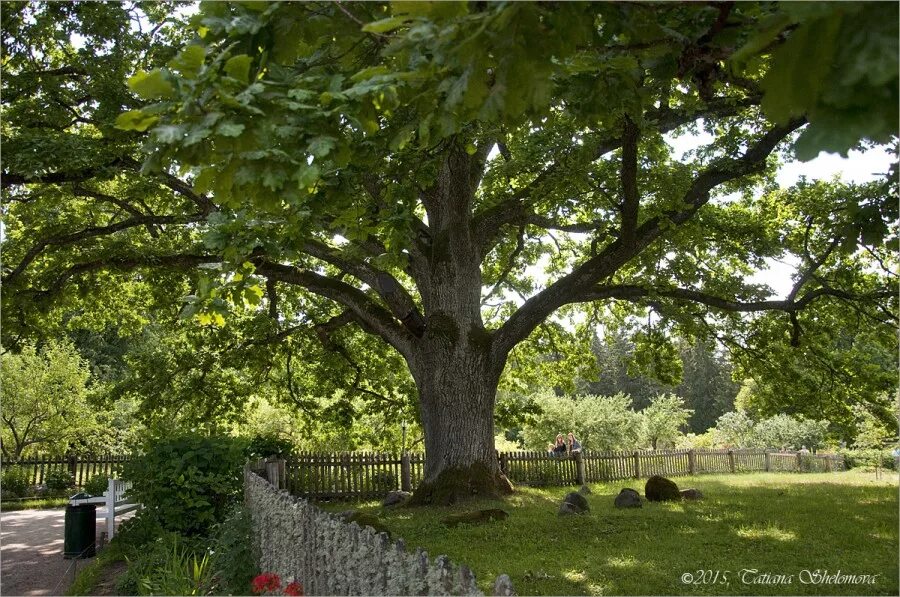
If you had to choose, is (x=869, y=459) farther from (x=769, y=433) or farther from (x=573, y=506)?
(x=573, y=506)

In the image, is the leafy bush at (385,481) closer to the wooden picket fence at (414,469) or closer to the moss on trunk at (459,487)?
the wooden picket fence at (414,469)

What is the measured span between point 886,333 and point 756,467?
18.0 metres

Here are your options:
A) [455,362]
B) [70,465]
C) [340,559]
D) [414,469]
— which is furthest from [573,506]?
[70,465]

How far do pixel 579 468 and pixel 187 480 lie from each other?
13903 mm

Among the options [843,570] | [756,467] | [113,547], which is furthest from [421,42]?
[756,467]

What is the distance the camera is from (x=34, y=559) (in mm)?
10203

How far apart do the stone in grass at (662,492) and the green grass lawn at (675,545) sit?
2.69ft

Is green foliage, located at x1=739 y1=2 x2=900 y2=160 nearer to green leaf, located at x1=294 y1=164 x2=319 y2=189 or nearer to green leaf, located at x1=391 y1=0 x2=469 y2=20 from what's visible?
green leaf, located at x1=391 y1=0 x2=469 y2=20

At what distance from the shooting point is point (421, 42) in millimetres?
2992

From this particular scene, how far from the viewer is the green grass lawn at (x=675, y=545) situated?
256 inches

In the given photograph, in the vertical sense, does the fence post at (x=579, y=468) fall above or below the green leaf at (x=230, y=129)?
below

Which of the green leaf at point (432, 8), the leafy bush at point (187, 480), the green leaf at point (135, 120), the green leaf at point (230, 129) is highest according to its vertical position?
the green leaf at point (432, 8)

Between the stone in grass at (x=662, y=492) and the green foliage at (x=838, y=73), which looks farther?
the stone in grass at (x=662, y=492)

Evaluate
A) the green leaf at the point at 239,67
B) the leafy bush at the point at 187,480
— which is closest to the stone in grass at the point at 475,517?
the leafy bush at the point at 187,480
